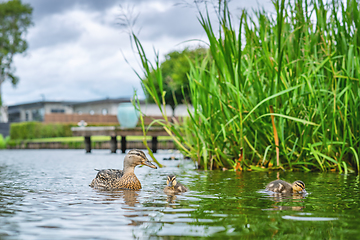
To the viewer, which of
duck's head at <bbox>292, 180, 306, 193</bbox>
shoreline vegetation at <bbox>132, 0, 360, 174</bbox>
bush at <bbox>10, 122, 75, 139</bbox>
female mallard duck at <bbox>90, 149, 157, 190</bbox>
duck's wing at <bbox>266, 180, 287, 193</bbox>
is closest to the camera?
duck's head at <bbox>292, 180, 306, 193</bbox>

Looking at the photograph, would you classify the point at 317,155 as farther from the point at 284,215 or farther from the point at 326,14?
the point at 284,215

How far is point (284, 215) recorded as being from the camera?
10.5ft

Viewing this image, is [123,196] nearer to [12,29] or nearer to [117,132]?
[117,132]

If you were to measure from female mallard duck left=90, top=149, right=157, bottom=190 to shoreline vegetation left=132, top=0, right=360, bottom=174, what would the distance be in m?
1.35

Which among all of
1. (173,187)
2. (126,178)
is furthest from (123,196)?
(126,178)

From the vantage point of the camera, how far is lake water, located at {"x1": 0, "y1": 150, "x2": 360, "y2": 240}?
2.61 metres

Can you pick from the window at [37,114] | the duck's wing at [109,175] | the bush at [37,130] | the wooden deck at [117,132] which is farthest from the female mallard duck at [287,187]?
the window at [37,114]

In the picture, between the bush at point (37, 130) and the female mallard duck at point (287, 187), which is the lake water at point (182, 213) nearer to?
the female mallard duck at point (287, 187)

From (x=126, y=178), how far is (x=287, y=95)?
8.64 feet

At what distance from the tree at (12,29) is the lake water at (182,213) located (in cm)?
3869

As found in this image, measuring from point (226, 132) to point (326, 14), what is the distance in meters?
2.43

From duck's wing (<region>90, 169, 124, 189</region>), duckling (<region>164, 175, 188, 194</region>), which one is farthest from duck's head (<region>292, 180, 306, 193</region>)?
duck's wing (<region>90, 169, 124, 189</region>)

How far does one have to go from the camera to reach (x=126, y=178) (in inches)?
200

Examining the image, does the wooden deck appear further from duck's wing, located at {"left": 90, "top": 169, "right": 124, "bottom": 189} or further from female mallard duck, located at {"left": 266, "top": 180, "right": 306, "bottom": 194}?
female mallard duck, located at {"left": 266, "top": 180, "right": 306, "bottom": 194}
